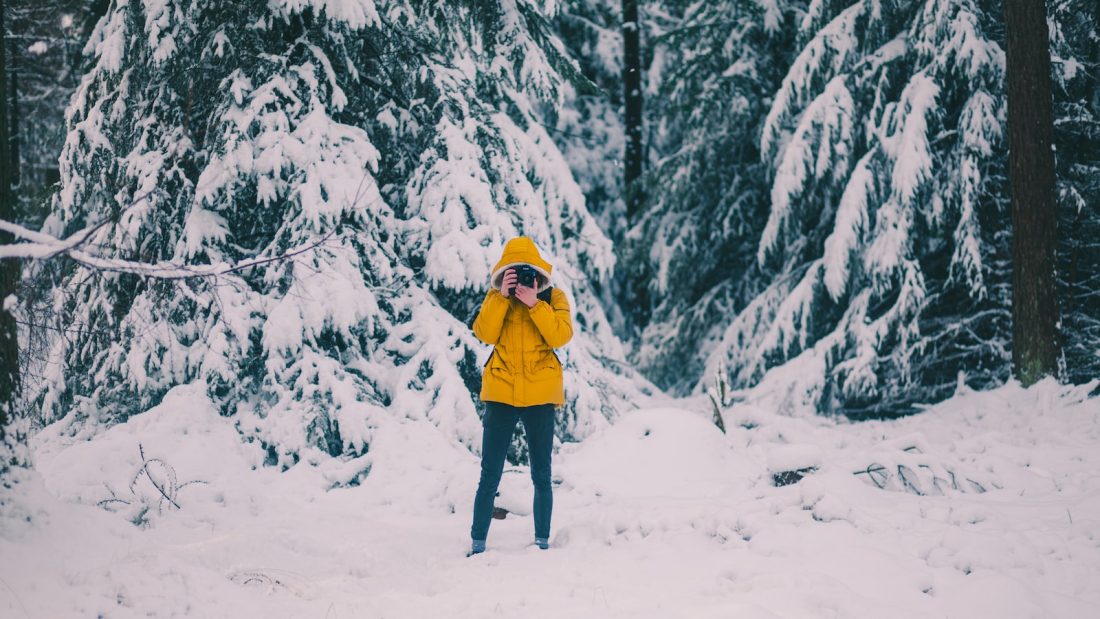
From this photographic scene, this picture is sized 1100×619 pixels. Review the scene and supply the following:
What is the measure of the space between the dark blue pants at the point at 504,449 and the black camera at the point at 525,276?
78 cm

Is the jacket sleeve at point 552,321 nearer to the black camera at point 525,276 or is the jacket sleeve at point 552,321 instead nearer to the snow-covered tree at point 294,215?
the black camera at point 525,276

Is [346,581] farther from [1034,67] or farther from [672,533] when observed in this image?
[1034,67]

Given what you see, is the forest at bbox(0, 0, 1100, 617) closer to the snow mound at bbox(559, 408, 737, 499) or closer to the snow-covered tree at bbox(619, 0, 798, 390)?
the snow mound at bbox(559, 408, 737, 499)

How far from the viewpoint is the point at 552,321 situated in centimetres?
466

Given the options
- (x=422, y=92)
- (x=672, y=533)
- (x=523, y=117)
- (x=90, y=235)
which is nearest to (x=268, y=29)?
(x=422, y=92)

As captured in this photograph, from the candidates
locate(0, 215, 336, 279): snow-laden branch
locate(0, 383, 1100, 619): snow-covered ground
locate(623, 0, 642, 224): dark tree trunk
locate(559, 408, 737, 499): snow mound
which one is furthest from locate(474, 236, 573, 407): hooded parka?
locate(623, 0, 642, 224): dark tree trunk

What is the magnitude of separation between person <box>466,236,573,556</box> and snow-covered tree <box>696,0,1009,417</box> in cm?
616

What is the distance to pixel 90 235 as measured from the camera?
127 inches

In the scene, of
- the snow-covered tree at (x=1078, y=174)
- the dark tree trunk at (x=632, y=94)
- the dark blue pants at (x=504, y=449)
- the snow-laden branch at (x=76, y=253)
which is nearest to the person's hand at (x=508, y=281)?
the dark blue pants at (x=504, y=449)

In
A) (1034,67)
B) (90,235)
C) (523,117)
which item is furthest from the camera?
(523,117)

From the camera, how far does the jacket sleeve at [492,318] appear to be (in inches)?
182

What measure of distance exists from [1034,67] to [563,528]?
288 inches

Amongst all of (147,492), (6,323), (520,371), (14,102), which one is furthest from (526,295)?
(14,102)

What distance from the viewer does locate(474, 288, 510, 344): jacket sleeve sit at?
15.2 feet
